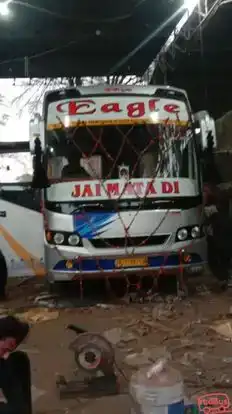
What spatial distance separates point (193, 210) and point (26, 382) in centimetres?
482

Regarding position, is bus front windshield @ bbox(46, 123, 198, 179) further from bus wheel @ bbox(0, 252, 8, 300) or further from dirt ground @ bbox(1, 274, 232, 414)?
dirt ground @ bbox(1, 274, 232, 414)

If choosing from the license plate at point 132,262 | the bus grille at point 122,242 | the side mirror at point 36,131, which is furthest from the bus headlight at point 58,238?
the side mirror at point 36,131

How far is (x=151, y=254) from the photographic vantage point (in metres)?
7.28

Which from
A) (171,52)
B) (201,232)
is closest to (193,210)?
(201,232)

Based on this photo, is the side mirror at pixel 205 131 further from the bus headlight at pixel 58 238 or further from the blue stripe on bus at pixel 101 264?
the bus headlight at pixel 58 238

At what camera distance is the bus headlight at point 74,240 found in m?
7.27

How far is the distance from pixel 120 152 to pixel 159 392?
16.6 feet

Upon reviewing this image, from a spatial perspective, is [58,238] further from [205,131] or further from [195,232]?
[205,131]

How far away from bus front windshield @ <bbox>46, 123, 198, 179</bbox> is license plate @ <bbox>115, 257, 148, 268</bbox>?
43.8 inches

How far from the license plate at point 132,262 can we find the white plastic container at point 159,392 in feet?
14.0

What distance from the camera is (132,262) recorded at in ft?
23.8

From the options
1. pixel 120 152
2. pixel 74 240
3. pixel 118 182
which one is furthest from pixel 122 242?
pixel 120 152

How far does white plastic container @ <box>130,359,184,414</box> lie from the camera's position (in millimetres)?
2752

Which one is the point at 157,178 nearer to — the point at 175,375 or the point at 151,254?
the point at 151,254
